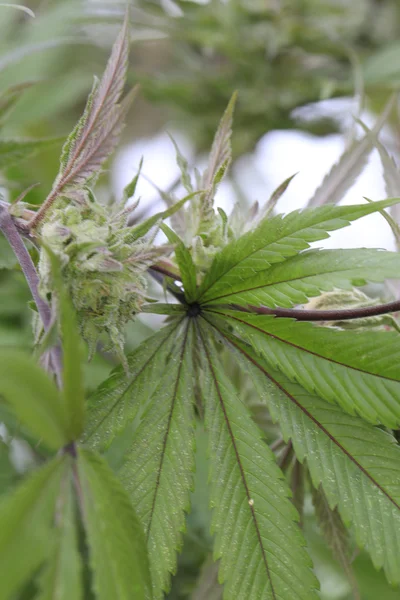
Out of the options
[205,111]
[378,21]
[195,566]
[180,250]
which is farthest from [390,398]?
[378,21]

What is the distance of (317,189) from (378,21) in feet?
3.43

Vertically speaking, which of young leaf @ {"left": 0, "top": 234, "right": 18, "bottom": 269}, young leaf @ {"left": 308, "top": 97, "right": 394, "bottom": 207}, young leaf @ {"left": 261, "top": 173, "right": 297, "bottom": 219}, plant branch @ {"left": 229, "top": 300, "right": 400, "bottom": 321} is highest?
young leaf @ {"left": 308, "top": 97, "right": 394, "bottom": 207}

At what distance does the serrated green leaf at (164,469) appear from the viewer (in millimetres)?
490

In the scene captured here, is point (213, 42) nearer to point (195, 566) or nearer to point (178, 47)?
point (178, 47)

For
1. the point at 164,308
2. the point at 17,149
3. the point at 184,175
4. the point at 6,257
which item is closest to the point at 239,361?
the point at 164,308

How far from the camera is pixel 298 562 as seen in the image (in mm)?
491

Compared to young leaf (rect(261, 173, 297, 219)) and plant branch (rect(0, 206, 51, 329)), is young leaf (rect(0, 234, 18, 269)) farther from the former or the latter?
young leaf (rect(261, 173, 297, 219))

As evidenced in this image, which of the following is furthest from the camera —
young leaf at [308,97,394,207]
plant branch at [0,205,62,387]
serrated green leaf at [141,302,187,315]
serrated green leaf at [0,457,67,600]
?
young leaf at [308,97,394,207]

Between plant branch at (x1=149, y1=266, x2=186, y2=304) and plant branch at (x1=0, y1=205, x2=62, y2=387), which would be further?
plant branch at (x1=149, y1=266, x2=186, y2=304)

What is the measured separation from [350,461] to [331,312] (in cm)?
14

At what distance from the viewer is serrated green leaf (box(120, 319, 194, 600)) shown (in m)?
0.49

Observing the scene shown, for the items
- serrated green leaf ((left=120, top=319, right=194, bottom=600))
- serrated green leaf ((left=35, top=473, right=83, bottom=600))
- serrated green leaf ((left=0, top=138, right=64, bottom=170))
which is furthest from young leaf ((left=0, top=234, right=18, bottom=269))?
serrated green leaf ((left=35, top=473, right=83, bottom=600))

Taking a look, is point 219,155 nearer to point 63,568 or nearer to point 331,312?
point 331,312

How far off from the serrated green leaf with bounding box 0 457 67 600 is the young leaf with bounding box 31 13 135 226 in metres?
0.24
